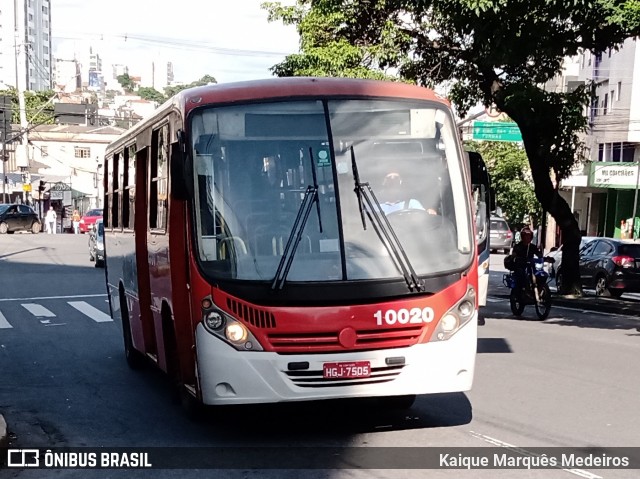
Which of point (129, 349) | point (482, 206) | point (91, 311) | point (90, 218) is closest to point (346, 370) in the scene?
point (482, 206)

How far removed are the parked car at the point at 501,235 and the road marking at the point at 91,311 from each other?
29650 mm

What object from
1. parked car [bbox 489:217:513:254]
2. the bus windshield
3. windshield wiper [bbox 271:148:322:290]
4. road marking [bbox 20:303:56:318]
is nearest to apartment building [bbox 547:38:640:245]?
parked car [bbox 489:217:513:254]

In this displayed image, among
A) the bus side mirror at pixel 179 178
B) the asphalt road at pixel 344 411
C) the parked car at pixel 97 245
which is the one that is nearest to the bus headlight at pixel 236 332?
the asphalt road at pixel 344 411

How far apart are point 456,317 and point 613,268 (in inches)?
739

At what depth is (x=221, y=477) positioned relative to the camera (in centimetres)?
666

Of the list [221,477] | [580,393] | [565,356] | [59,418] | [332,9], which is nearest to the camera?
[221,477]

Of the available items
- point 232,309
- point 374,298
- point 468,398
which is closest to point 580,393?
point 468,398

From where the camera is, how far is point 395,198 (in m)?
7.75

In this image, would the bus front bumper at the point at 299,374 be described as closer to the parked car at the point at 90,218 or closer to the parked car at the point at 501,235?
the parked car at the point at 501,235

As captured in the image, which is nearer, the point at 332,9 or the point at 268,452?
the point at 268,452

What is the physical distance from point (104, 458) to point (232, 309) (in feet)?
4.84

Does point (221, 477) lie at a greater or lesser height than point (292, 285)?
lesser

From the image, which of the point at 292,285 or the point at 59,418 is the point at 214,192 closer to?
the point at 292,285

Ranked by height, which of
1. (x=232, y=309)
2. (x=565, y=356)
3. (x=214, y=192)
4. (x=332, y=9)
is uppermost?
(x=332, y=9)
